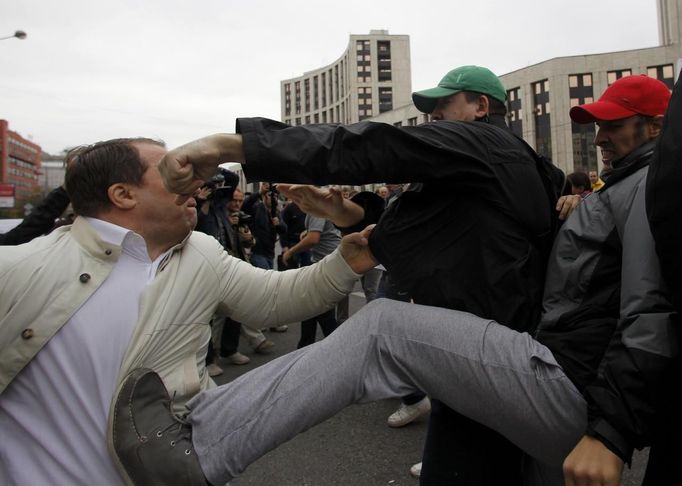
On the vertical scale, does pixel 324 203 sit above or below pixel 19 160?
below

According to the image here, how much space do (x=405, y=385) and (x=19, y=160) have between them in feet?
466

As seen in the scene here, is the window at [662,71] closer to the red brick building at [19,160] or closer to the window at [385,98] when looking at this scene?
the window at [385,98]

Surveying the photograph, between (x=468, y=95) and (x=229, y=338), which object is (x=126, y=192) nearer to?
(x=468, y=95)

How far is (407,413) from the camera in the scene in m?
3.70

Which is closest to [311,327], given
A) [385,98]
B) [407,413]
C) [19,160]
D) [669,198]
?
[407,413]

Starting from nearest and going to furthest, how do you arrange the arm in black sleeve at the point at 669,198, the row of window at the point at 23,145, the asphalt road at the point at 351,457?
the arm in black sleeve at the point at 669,198 → the asphalt road at the point at 351,457 → the row of window at the point at 23,145

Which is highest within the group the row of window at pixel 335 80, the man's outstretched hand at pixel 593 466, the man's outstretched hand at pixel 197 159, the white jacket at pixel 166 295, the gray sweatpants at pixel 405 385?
the row of window at pixel 335 80

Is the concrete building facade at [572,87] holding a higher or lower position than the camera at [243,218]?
higher

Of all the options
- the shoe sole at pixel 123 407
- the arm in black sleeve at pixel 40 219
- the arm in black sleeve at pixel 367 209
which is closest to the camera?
the shoe sole at pixel 123 407

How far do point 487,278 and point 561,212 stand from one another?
0.42m

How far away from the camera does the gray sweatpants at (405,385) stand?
1.36 m

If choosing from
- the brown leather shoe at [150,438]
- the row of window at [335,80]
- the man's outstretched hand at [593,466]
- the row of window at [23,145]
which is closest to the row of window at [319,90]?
the row of window at [335,80]

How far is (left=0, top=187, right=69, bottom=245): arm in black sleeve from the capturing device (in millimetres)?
3639

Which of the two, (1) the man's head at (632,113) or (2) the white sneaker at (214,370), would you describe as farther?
(2) the white sneaker at (214,370)
